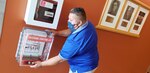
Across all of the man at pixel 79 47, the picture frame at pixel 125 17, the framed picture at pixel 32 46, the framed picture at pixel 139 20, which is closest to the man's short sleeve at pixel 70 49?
the man at pixel 79 47

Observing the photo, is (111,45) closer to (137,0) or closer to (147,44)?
(137,0)

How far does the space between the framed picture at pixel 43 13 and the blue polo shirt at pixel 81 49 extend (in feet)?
0.60

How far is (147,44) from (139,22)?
48 centimetres

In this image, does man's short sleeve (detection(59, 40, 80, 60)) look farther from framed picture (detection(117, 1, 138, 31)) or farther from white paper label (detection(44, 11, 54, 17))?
framed picture (detection(117, 1, 138, 31))

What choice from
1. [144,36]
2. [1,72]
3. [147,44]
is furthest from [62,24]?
[147,44]

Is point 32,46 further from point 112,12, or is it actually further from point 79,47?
point 112,12

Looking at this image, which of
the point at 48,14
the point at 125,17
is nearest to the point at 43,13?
the point at 48,14

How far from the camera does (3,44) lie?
55.8 inches

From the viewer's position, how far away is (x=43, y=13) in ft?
4.61

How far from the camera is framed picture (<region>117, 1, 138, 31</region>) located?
2.07 meters

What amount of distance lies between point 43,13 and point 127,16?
1.09 m

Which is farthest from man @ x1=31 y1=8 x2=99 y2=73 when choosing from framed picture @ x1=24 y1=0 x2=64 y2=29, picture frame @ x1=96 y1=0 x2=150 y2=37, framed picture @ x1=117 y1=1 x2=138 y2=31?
framed picture @ x1=117 y1=1 x2=138 y2=31

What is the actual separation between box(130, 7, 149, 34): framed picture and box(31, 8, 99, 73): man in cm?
89

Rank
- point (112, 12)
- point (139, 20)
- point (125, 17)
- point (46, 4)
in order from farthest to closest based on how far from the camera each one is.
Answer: point (139, 20), point (125, 17), point (112, 12), point (46, 4)
